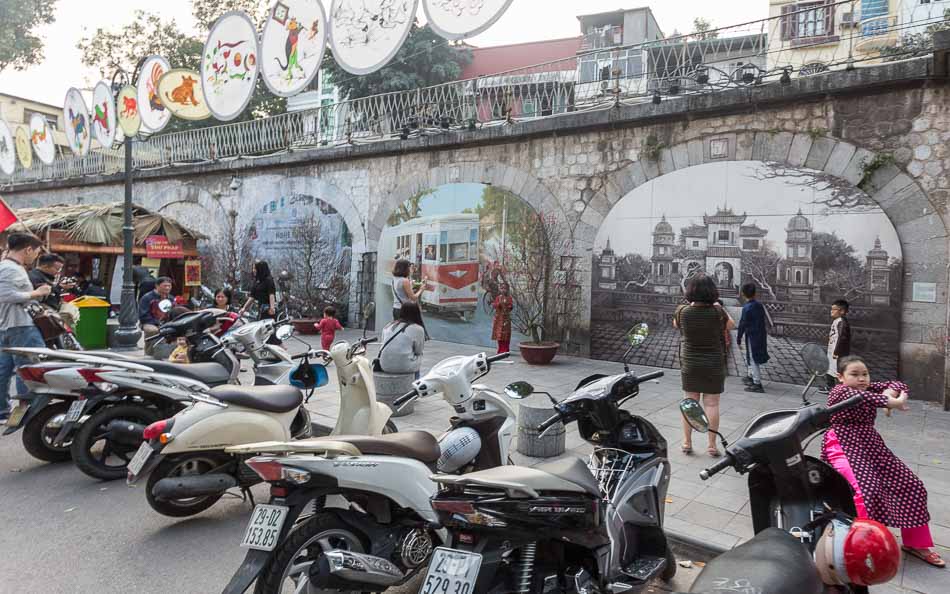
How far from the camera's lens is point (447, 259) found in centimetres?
1223

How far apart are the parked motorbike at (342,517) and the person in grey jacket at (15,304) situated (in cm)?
465

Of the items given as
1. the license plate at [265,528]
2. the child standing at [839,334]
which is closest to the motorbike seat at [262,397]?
the license plate at [265,528]

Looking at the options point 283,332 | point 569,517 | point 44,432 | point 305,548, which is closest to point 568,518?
point 569,517

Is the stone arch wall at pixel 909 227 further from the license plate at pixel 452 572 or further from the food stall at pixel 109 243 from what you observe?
the food stall at pixel 109 243

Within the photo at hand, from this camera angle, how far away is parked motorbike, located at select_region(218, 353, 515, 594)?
2.52 meters

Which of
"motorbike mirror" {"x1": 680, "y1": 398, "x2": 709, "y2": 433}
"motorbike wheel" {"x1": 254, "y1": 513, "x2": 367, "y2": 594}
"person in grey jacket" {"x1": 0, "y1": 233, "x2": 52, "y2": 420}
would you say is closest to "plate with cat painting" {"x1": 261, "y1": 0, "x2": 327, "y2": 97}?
"person in grey jacket" {"x1": 0, "y1": 233, "x2": 52, "y2": 420}

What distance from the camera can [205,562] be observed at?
3367 millimetres

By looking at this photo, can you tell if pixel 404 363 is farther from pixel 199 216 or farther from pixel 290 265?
pixel 199 216

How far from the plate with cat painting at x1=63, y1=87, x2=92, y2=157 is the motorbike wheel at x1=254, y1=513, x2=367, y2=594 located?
14440 mm

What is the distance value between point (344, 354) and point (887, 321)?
24.3 feet

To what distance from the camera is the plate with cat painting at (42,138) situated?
678 inches

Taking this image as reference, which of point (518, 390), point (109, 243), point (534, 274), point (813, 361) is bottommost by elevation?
point (518, 390)

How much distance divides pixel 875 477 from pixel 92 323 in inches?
465

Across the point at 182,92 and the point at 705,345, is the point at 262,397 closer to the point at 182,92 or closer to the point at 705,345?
the point at 705,345
